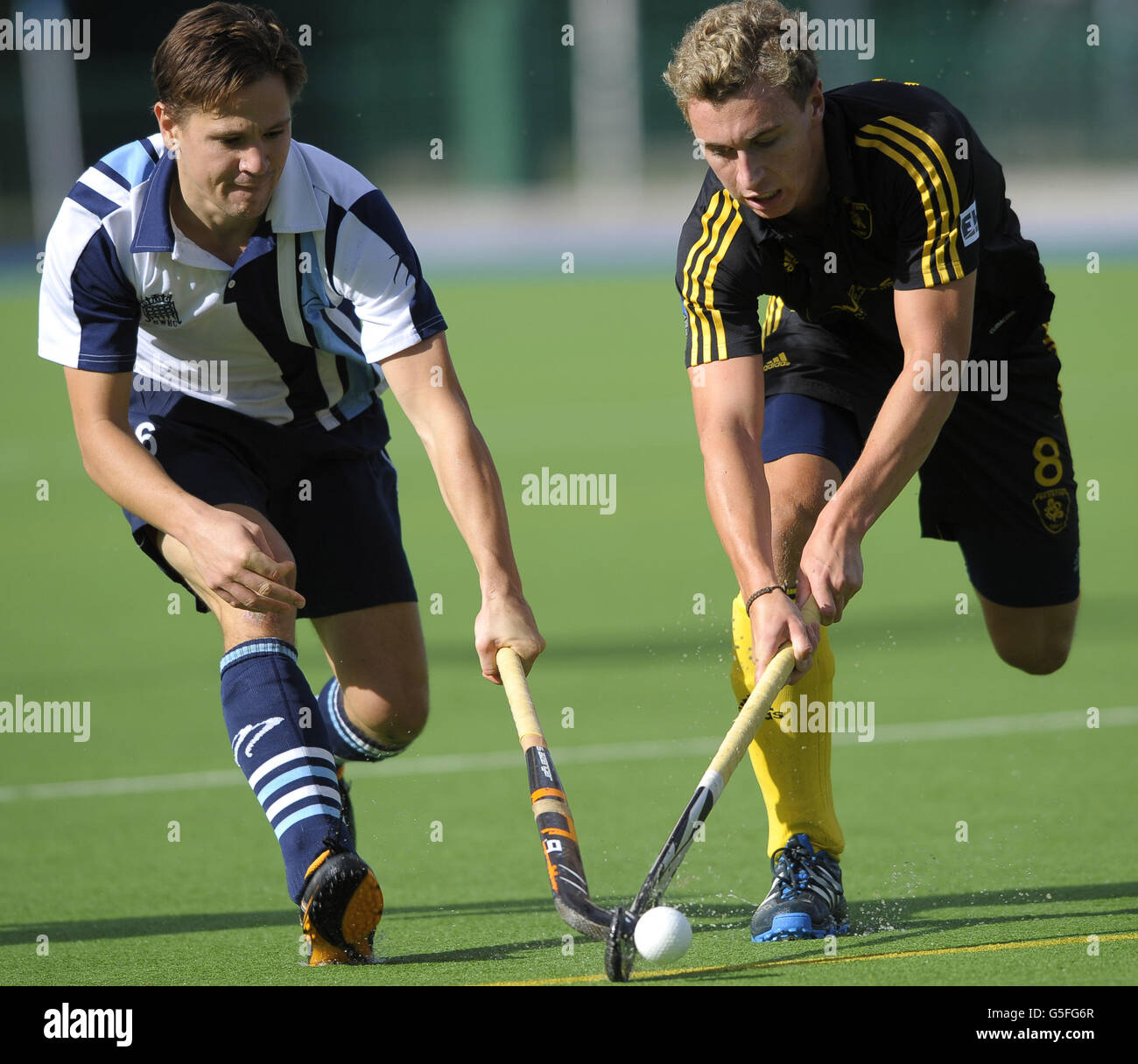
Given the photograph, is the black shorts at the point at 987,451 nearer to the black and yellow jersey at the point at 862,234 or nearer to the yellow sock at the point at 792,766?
the black and yellow jersey at the point at 862,234

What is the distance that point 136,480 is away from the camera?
365 cm

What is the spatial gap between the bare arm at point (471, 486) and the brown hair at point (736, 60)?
2.47ft

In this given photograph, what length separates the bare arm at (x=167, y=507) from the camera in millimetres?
3479

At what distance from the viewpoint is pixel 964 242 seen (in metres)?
3.70

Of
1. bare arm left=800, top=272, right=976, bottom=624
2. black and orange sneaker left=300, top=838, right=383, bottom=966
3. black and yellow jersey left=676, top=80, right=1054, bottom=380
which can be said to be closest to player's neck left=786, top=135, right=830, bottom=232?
black and yellow jersey left=676, top=80, right=1054, bottom=380

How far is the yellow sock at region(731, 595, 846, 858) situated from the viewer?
13.0 feet

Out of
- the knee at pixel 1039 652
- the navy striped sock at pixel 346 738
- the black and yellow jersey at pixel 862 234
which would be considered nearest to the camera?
the black and yellow jersey at pixel 862 234

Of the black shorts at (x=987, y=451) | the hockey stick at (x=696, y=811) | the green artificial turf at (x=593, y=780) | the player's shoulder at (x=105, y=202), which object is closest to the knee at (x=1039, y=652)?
the black shorts at (x=987, y=451)

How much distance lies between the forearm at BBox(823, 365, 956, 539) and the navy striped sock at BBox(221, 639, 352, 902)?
1129 mm

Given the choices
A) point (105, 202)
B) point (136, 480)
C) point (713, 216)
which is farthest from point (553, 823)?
point (105, 202)

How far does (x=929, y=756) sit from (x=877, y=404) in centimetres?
192

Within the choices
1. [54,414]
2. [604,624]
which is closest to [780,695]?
[604,624]

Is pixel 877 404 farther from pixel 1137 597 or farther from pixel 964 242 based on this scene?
pixel 1137 597

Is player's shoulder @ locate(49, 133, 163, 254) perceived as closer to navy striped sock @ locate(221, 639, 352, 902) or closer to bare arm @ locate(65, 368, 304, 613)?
bare arm @ locate(65, 368, 304, 613)
